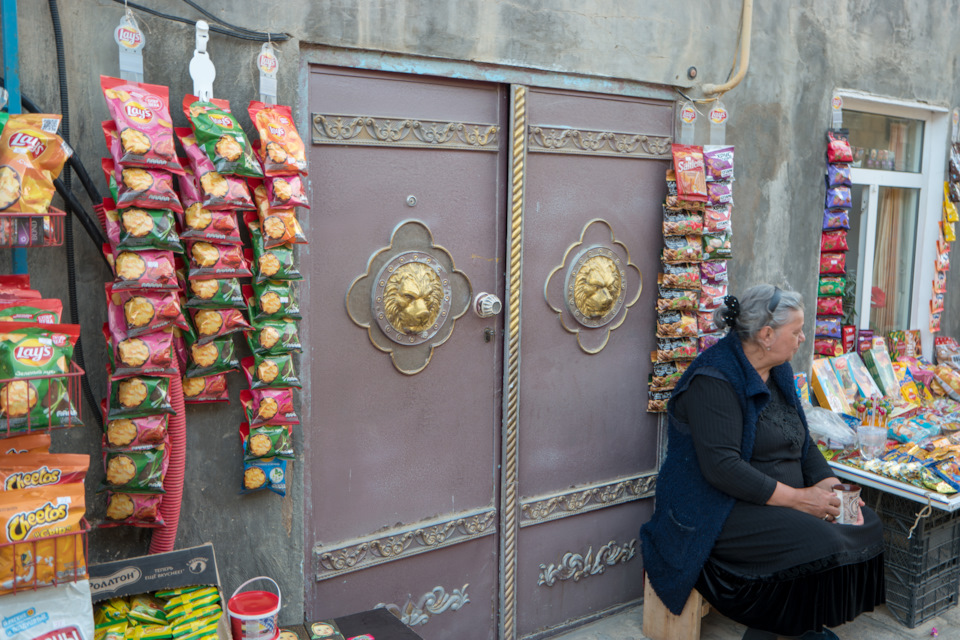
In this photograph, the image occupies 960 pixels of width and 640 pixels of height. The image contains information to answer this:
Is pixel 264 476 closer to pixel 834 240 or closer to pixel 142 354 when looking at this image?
pixel 142 354

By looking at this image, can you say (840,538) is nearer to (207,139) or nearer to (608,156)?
(608,156)

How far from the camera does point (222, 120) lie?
76.9 inches

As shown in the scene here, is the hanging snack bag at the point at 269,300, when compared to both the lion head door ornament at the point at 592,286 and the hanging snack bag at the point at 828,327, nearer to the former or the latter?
the lion head door ornament at the point at 592,286

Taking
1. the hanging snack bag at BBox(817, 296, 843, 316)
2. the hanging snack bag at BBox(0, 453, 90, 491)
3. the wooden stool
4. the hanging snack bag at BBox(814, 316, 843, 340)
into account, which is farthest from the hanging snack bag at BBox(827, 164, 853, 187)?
the hanging snack bag at BBox(0, 453, 90, 491)

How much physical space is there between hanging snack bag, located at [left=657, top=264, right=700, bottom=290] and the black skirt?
89cm

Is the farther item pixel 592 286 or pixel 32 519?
pixel 592 286

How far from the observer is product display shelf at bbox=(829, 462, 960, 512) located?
2.82m

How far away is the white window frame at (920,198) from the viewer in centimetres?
405

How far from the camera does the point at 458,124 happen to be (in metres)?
2.56

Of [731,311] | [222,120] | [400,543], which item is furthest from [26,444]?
[731,311]

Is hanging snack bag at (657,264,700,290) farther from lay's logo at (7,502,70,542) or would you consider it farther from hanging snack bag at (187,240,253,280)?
lay's logo at (7,502,70,542)

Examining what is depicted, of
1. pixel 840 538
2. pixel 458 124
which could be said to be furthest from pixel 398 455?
pixel 840 538

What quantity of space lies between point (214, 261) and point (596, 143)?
1.52 meters

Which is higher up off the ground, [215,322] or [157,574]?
[215,322]
